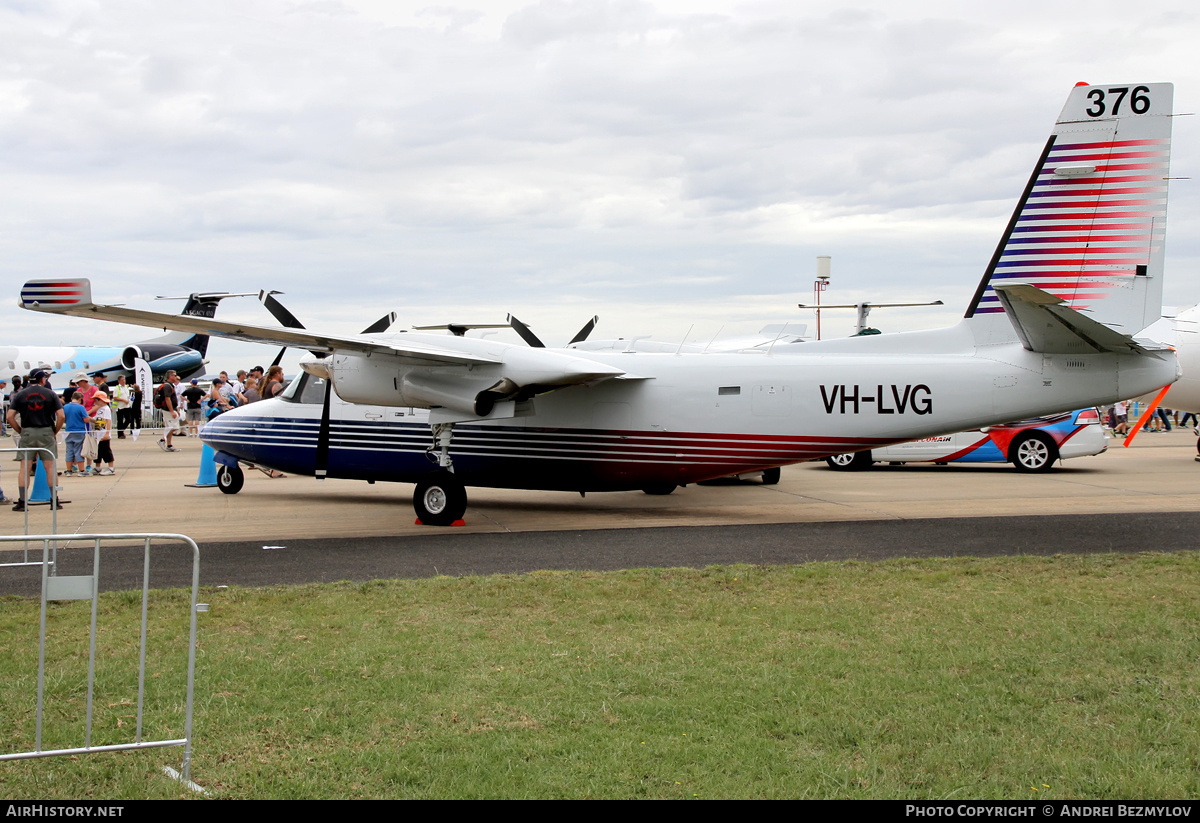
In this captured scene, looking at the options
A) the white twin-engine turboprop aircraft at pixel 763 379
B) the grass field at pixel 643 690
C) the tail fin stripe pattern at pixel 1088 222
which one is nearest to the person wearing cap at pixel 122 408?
the white twin-engine turboprop aircraft at pixel 763 379

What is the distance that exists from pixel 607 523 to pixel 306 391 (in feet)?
18.8

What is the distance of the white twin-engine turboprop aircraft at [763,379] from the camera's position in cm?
1127

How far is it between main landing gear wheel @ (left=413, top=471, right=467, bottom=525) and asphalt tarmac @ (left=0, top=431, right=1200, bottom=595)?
27 cm

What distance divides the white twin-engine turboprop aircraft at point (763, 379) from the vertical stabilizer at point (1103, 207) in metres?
0.02

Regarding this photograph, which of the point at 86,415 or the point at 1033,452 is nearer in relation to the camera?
the point at 86,415

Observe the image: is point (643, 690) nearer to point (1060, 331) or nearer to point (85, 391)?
point (1060, 331)

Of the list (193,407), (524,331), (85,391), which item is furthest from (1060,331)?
(193,407)

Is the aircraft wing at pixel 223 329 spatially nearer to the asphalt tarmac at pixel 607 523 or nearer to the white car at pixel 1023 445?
the asphalt tarmac at pixel 607 523

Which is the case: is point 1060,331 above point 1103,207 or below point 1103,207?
below

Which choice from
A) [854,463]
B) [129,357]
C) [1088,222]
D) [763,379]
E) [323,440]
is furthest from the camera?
[129,357]

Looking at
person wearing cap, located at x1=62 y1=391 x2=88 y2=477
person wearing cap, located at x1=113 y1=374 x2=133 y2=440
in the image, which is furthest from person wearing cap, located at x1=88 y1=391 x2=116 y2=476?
person wearing cap, located at x1=113 y1=374 x2=133 y2=440

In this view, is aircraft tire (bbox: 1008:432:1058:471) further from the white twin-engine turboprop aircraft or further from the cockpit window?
the cockpit window

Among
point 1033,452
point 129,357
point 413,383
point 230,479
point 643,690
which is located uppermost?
point 129,357

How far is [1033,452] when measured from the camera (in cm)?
2061
